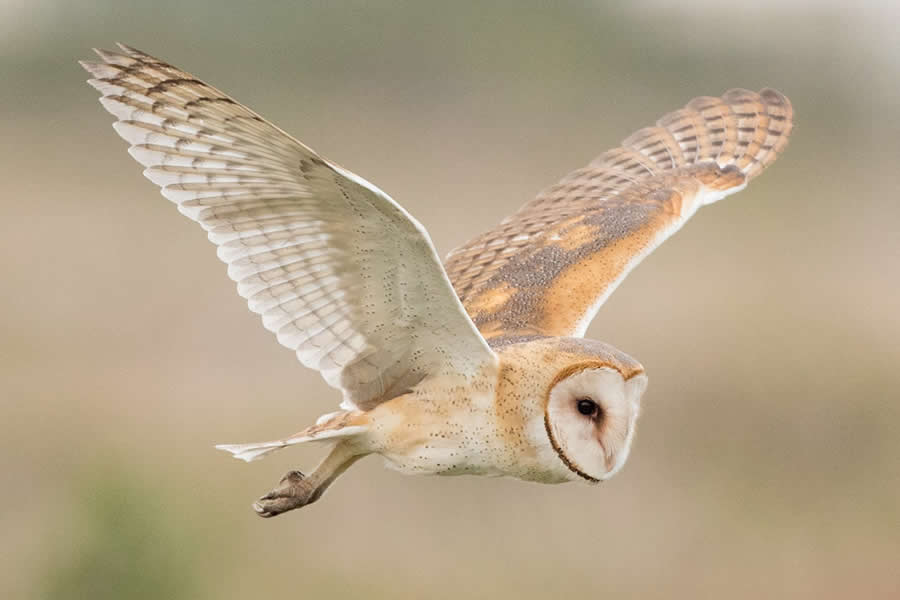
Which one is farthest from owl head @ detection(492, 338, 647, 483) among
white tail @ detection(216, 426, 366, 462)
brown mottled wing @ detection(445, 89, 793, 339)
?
brown mottled wing @ detection(445, 89, 793, 339)

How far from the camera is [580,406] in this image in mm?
3338

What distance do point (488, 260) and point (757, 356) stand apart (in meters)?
9.06

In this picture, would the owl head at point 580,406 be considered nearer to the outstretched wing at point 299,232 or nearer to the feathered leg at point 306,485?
the outstretched wing at point 299,232

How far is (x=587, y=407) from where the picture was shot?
3.34 meters

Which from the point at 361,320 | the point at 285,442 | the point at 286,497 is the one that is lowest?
the point at 286,497

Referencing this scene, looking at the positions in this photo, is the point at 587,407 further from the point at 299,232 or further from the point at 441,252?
the point at 441,252

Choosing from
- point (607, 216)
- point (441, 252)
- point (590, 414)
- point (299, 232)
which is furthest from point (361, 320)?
point (441, 252)

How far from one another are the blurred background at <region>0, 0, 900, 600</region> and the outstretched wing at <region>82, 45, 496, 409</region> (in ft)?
16.9

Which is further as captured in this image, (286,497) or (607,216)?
(607,216)

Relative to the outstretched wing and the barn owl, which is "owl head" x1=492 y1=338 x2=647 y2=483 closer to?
the barn owl

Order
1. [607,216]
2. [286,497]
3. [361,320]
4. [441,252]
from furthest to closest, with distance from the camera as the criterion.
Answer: [441,252] < [607,216] < [286,497] < [361,320]

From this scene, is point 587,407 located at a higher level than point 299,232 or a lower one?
lower

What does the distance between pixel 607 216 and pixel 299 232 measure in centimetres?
136

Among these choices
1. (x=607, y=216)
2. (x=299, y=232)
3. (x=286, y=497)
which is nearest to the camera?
(x=299, y=232)
